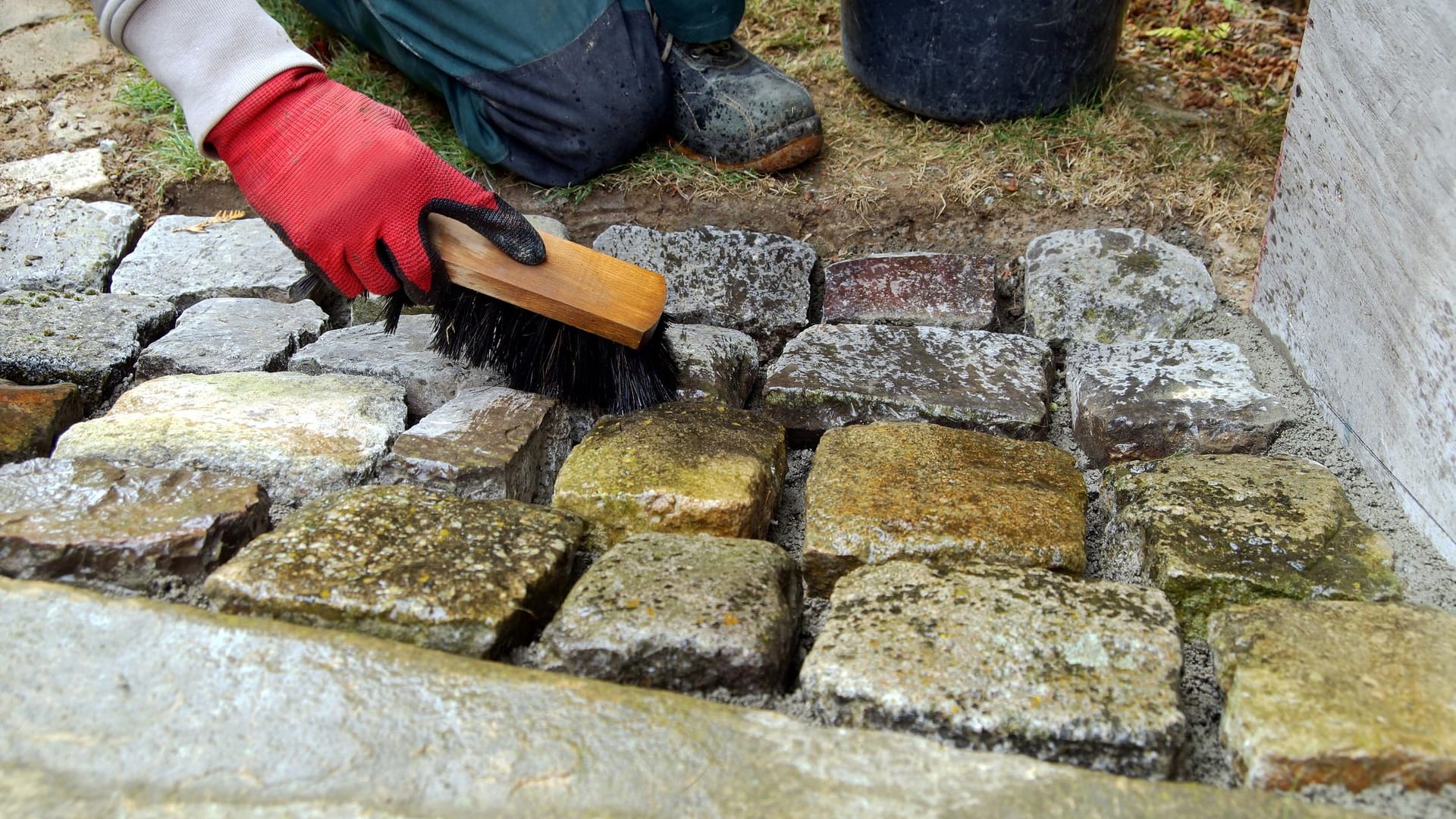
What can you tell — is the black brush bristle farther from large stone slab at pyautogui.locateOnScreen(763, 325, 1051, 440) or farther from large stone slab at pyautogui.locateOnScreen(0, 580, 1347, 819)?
large stone slab at pyautogui.locateOnScreen(0, 580, 1347, 819)

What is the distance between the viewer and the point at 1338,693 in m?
1.30

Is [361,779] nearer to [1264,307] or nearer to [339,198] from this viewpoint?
[339,198]

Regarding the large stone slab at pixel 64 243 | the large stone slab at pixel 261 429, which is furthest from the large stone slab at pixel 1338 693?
the large stone slab at pixel 64 243

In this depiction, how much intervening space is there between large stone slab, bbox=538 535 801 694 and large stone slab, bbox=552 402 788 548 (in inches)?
7.4

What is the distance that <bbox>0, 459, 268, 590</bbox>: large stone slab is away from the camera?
1.56m

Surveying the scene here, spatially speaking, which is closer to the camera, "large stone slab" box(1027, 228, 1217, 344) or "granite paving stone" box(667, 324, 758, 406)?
"granite paving stone" box(667, 324, 758, 406)

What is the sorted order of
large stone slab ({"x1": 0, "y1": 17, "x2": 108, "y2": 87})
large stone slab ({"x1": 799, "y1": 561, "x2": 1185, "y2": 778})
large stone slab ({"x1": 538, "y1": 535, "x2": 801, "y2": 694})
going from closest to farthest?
large stone slab ({"x1": 799, "y1": 561, "x2": 1185, "y2": 778}) < large stone slab ({"x1": 538, "y1": 535, "x2": 801, "y2": 694}) < large stone slab ({"x1": 0, "y1": 17, "x2": 108, "y2": 87})

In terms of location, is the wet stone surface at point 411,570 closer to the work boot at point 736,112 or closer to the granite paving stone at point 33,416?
the granite paving stone at point 33,416

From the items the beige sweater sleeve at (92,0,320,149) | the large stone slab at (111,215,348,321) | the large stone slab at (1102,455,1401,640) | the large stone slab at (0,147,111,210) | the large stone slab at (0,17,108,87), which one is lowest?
the large stone slab at (1102,455,1401,640)

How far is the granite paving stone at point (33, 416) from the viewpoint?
188 centimetres

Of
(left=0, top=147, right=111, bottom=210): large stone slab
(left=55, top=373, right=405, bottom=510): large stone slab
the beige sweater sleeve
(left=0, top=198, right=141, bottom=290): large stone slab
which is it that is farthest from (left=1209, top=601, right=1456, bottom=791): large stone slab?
(left=0, top=147, right=111, bottom=210): large stone slab

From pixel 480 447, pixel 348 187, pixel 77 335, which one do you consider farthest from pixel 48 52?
pixel 480 447

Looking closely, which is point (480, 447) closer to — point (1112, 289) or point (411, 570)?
point (411, 570)

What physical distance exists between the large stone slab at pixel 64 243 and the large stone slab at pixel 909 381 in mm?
1601
